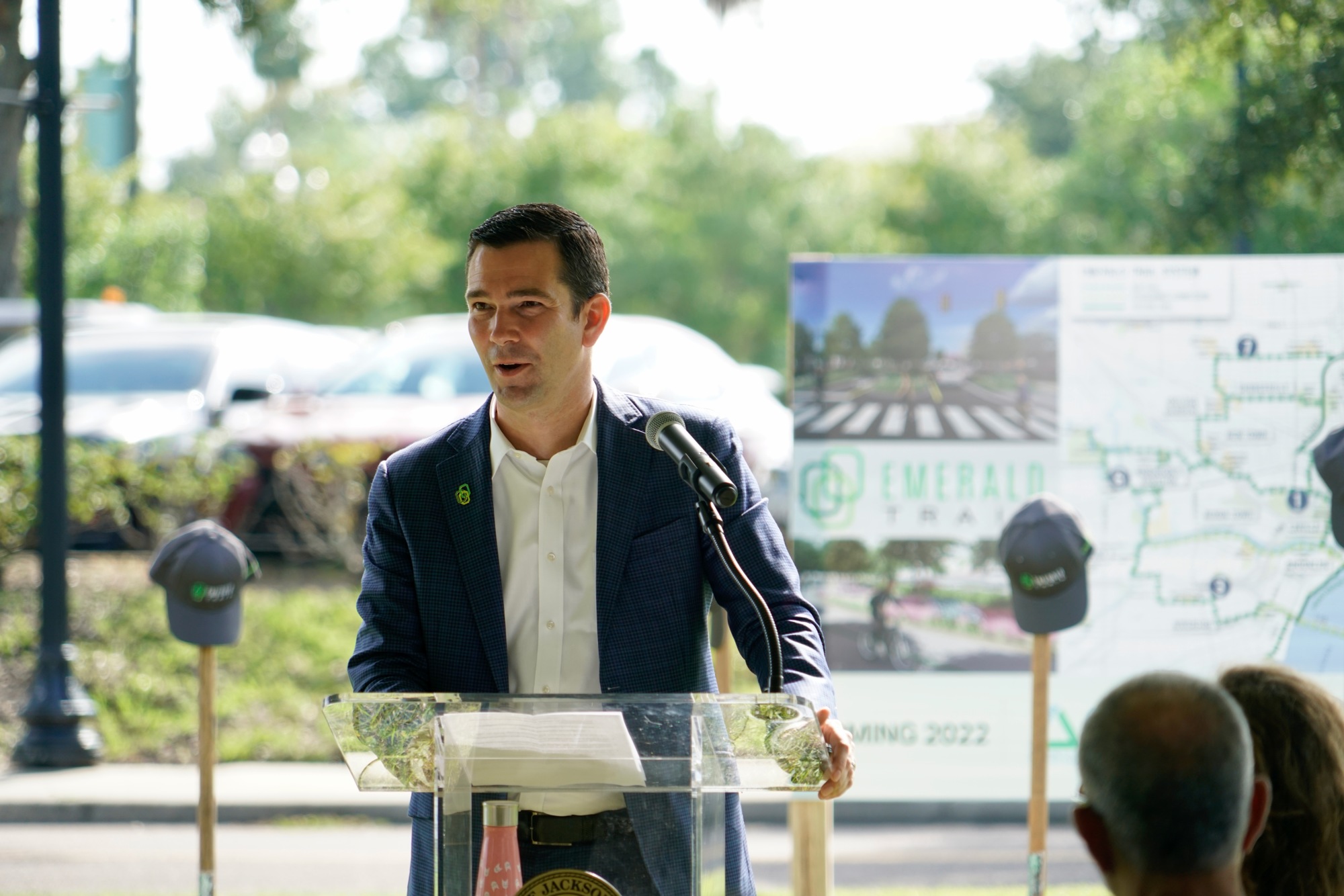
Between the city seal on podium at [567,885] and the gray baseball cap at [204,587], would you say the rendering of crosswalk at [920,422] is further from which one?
the city seal on podium at [567,885]

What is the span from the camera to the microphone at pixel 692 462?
2.66 m

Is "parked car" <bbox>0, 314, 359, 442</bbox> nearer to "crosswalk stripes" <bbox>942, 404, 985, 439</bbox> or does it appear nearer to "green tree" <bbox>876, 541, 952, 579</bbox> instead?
"green tree" <bbox>876, 541, 952, 579</bbox>

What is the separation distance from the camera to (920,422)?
6.12m

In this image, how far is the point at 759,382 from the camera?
11.6m

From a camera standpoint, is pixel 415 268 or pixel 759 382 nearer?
pixel 759 382

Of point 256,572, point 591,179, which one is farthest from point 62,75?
point 591,179

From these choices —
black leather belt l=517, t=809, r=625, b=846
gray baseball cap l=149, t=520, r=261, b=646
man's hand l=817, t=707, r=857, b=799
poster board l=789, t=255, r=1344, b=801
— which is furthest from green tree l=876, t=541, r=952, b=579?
black leather belt l=517, t=809, r=625, b=846

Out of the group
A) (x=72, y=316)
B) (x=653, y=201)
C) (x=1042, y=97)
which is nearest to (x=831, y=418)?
(x=72, y=316)

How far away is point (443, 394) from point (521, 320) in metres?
8.74

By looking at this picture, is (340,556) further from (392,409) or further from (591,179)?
(591,179)

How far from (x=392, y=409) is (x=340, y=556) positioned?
1.15 meters

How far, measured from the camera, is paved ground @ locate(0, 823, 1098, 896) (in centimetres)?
688

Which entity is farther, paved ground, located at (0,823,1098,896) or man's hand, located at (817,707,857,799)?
paved ground, located at (0,823,1098,896)

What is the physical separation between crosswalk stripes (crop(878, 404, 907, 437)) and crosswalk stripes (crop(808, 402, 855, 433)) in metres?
0.13
